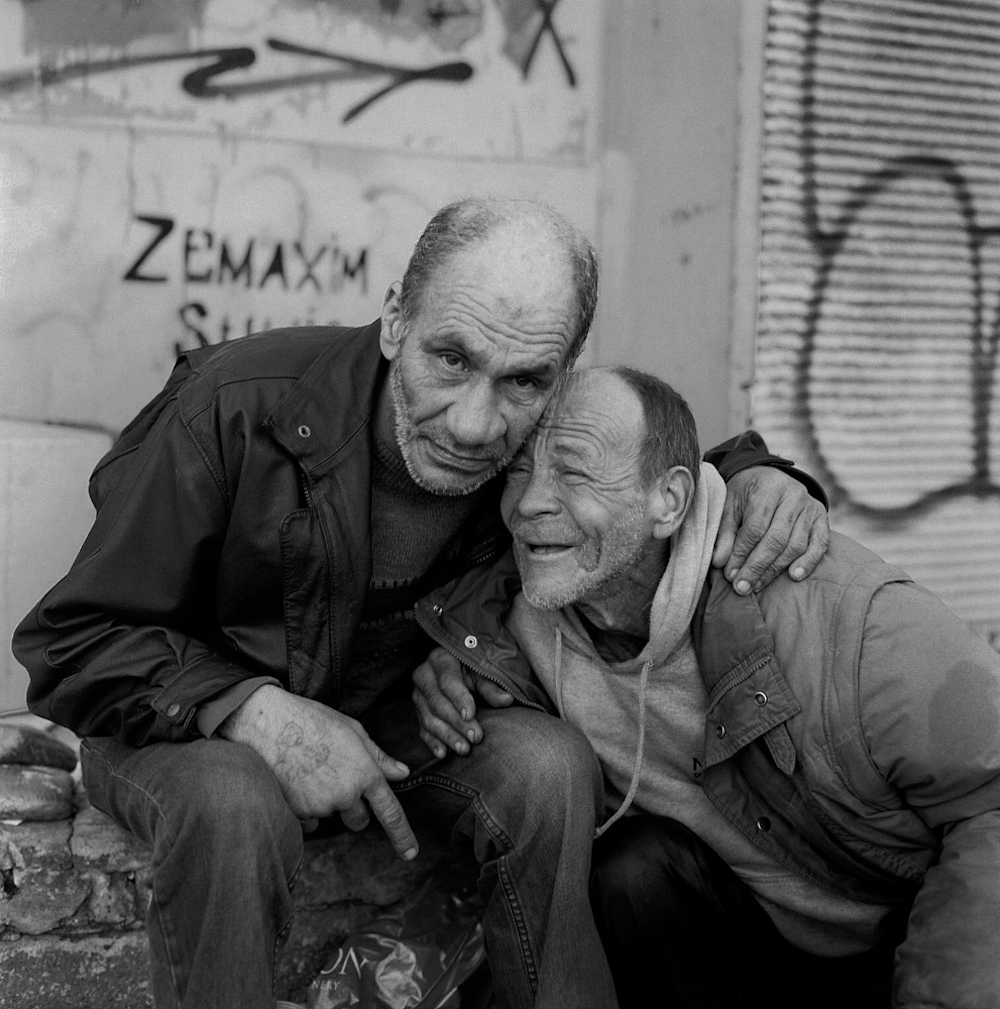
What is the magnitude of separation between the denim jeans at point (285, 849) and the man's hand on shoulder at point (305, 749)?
43 millimetres

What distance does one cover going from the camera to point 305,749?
2385mm

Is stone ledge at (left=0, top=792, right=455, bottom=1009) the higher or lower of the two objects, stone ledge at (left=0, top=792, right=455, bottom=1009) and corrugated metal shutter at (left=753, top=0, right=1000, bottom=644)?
the lower

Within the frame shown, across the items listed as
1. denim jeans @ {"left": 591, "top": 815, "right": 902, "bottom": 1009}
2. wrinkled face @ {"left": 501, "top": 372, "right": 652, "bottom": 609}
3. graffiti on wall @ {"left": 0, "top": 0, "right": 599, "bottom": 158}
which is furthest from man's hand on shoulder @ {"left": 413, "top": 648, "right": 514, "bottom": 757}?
graffiti on wall @ {"left": 0, "top": 0, "right": 599, "bottom": 158}

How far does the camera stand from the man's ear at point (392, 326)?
2639 millimetres

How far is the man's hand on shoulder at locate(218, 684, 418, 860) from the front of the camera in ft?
7.79

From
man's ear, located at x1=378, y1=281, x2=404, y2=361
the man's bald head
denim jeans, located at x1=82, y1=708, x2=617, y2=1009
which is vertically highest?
the man's bald head

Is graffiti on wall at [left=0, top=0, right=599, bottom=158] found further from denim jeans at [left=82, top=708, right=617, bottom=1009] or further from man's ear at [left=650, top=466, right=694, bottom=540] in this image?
denim jeans at [left=82, top=708, right=617, bottom=1009]

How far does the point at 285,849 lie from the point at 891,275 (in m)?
3.27

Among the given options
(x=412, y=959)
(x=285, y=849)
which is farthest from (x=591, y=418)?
(x=412, y=959)

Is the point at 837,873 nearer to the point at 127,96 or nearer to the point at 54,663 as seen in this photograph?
the point at 54,663

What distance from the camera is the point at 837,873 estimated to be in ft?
8.59

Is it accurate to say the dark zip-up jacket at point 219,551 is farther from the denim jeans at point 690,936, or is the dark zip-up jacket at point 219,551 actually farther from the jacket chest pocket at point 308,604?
the denim jeans at point 690,936

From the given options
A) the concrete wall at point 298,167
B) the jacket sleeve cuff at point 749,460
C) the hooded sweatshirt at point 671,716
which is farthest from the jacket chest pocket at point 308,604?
the concrete wall at point 298,167

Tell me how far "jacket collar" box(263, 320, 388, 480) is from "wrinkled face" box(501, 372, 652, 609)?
1.21ft
